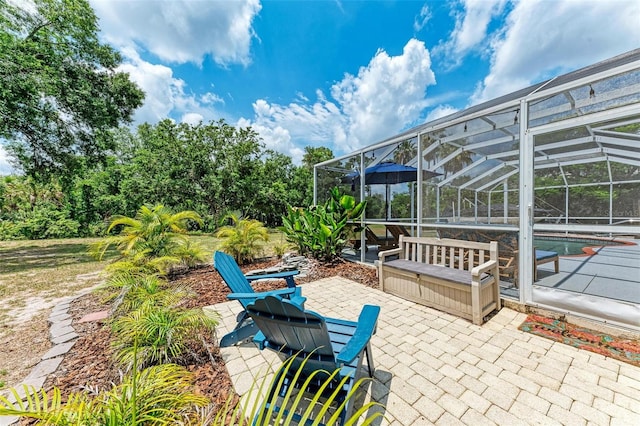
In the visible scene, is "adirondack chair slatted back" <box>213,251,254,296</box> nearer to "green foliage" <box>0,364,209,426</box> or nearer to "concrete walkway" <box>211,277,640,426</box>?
"concrete walkway" <box>211,277,640,426</box>

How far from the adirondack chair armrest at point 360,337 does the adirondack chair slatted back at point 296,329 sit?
0.30 ft

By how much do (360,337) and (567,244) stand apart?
18.1 feet

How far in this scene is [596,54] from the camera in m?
4.32

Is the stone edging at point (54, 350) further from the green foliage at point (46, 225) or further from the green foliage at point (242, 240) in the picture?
the green foliage at point (46, 225)

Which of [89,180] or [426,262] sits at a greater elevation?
[89,180]

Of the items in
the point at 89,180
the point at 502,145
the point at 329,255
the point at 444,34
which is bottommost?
the point at 329,255

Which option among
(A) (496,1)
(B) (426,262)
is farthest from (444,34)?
(B) (426,262)

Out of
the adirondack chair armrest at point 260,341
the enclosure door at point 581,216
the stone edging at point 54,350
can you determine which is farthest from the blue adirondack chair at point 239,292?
the enclosure door at point 581,216

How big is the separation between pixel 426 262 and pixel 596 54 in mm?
4755

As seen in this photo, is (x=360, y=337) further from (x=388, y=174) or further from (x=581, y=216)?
(x=388, y=174)

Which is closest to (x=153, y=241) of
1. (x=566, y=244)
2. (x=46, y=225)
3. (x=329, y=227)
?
(x=329, y=227)

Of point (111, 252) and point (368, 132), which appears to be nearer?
point (111, 252)

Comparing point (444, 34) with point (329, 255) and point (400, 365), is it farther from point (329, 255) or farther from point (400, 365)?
point (400, 365)

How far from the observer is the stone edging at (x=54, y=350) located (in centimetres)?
211
